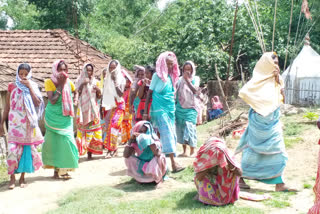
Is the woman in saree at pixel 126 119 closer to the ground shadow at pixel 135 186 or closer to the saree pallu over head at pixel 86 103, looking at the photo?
the saree pallu over head at pixel 86 103

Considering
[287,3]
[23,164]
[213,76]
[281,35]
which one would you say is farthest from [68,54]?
[287,3]

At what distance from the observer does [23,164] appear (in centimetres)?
612

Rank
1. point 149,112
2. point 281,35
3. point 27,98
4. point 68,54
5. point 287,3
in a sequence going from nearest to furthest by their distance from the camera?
1. point 27,98
2. point 149,112
3. point 68,54
4. point 281,35
5. point 287,3

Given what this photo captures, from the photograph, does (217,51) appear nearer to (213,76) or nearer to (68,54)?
(213,76)

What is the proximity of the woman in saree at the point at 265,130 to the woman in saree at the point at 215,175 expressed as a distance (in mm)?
850

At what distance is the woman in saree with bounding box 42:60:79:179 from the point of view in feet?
21.0

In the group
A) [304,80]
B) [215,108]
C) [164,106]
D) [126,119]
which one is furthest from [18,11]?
[164,106]

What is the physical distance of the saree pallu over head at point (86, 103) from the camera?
25.7 feet

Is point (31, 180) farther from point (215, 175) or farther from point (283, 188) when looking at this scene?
point (283, 188)

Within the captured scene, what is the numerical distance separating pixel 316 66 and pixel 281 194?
48.1 ft

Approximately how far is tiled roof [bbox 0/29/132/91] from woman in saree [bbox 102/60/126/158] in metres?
4.45

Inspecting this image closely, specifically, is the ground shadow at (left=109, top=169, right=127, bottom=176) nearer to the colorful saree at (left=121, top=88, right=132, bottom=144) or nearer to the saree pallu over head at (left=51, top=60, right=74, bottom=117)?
the saree pallu over head at (left=51, top=60, right=74, bottom=117)

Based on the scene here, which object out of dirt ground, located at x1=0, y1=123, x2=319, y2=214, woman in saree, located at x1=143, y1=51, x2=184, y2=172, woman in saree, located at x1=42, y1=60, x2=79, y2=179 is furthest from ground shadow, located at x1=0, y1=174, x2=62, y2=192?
woman in saree, located at x1=143, y1=51, x2=184, y2=172

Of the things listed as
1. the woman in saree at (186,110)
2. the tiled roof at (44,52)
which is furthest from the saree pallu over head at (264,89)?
the tiled roof at (44,52)
